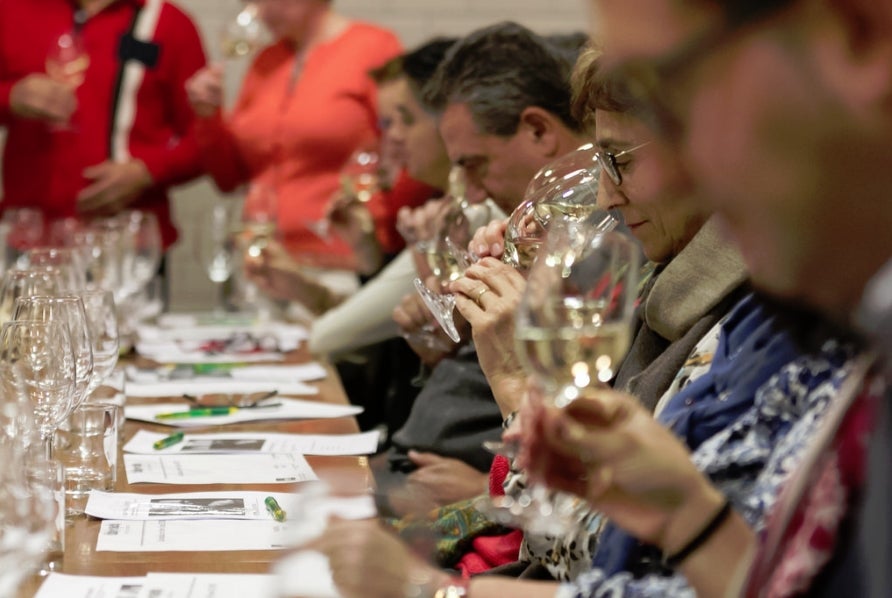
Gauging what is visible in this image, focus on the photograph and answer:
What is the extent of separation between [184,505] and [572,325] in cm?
80

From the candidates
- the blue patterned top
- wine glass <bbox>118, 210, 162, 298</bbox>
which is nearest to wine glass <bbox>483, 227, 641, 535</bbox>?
the blue patterned top

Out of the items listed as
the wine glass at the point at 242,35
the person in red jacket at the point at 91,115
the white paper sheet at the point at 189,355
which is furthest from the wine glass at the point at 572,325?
the wine glass at the point at 242,35

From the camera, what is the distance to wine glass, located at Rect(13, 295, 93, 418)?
169cm

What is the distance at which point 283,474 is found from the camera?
1879mm

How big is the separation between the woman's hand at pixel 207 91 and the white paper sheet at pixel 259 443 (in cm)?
241

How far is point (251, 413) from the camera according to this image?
236 cm

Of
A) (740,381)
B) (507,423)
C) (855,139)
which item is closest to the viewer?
(855,139)

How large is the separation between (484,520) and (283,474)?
0.32m

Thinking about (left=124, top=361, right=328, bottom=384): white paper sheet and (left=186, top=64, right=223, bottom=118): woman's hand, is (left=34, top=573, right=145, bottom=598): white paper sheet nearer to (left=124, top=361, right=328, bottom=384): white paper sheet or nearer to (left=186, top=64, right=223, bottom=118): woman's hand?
(left=124, top=361, right=328, bottom=384): white paper sheet

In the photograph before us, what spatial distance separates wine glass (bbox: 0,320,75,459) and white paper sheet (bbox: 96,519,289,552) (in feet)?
0.42

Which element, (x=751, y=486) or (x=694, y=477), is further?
(x=751, y=486)

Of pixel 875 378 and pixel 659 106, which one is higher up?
pixel 659 106

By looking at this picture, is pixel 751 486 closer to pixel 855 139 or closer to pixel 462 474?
pixel 855 139

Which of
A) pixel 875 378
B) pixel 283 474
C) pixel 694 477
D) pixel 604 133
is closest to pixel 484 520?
pixel 283 474
